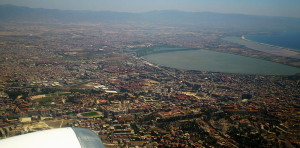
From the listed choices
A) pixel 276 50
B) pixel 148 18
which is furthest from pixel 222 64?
pixel 148 18

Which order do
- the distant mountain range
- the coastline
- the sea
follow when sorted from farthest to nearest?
the distant mountain range, the coastline, the sea

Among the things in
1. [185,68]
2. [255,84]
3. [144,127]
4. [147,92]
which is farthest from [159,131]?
[185,68]

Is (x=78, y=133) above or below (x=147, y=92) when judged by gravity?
above

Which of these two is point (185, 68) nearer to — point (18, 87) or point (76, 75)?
point (76, 75)

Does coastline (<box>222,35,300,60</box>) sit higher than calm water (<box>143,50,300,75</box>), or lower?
higher

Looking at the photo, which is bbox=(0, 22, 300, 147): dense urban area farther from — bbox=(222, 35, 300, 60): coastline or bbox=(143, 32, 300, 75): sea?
bbox=(222, 35, 300, 60): coastline

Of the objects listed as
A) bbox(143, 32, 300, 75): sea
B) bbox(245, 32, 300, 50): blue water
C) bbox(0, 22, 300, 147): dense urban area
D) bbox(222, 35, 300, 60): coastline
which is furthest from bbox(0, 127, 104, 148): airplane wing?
bbox(245, 32, 300, 50): blue water

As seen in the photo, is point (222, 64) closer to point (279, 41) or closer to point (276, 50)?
point (276, 50)
